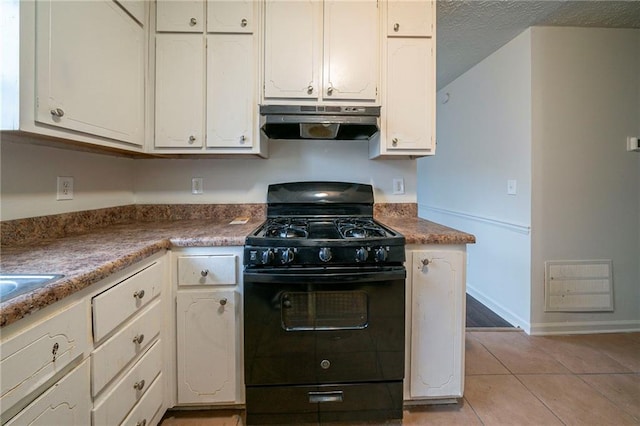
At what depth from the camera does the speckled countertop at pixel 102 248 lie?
0.78 m

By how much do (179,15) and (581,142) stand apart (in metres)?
2.99

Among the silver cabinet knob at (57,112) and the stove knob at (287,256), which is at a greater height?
the silver cabinet knob at (57,112)

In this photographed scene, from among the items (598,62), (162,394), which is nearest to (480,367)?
(162,394)

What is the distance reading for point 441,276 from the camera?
4.88ft

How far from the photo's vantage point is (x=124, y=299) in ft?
3.65

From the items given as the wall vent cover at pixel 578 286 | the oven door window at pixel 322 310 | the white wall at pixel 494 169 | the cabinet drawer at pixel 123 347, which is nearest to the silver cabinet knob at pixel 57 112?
the cabinet drawer at pixel 123 347

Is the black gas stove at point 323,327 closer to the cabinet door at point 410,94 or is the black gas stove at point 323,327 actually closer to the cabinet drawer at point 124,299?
the cabinet drawer at point 124,299

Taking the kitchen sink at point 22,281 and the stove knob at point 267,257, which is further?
the stove knob at point 267,257

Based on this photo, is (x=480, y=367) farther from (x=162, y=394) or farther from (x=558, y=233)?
(x=162, y=394)

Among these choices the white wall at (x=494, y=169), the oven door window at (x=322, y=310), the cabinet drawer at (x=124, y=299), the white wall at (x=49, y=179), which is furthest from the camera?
the white wall at (x=494, y=169)

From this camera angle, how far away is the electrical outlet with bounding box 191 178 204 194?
2111mm

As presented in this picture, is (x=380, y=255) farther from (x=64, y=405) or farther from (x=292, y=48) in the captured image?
(x=292, y=48)

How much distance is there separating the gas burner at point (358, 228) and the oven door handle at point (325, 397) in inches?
28.7

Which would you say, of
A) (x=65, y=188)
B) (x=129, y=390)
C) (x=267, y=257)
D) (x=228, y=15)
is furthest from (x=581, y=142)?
(x=65, y=188)
